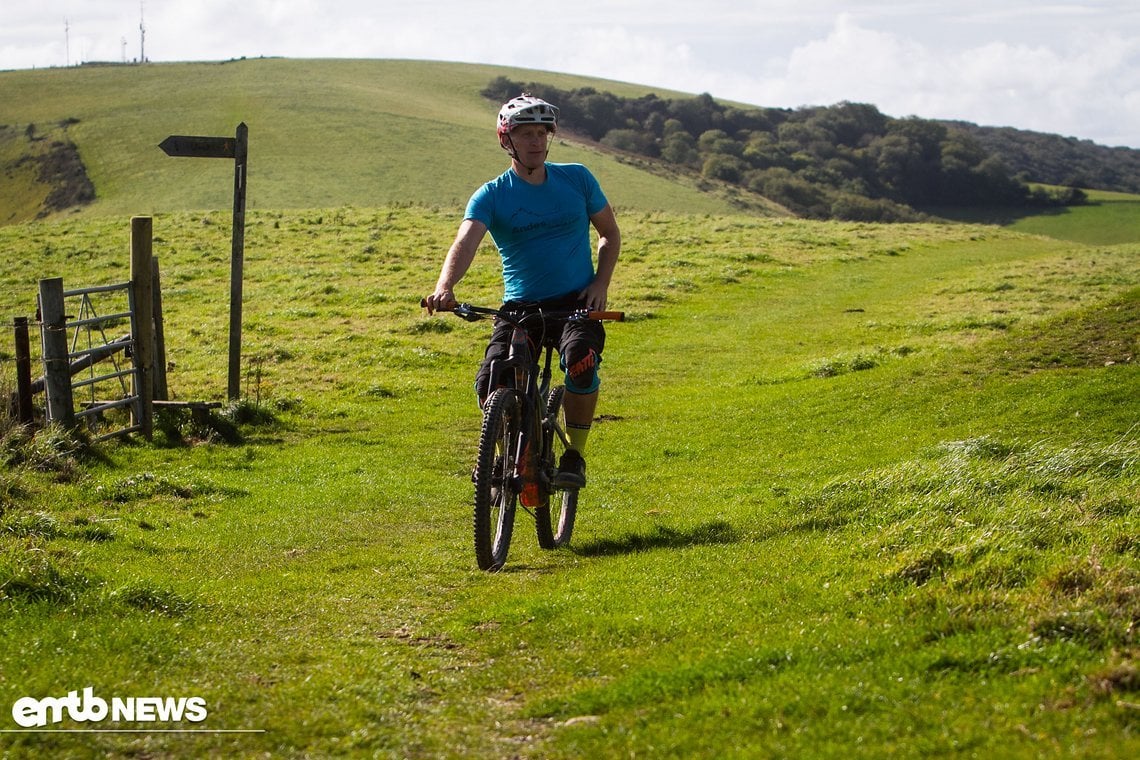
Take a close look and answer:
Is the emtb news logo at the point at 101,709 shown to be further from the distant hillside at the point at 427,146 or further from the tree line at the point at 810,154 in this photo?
the tree line at the point at 810,154

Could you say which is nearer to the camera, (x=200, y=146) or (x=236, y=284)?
(x=200, y=146)

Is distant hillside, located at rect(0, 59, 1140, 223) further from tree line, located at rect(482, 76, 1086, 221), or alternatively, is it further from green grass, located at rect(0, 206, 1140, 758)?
green grass, located at rect(0, 206, 1140, 758)

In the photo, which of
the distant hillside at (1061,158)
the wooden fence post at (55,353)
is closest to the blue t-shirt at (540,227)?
the wooden fence post at (55,353)

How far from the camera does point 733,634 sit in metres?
5.12

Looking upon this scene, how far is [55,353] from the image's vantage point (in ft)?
36.3

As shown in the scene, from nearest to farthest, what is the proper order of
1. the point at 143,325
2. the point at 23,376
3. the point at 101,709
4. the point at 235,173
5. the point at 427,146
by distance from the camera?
1. the point at 101,709
2. the point at 23,376
3. the point at 143,325
4. the point at 235,173
5. the point at 427,146

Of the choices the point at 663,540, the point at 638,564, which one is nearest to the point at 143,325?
the point at 663,540

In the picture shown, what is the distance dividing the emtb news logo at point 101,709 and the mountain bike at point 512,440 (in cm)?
244

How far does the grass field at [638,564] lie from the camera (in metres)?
4.11

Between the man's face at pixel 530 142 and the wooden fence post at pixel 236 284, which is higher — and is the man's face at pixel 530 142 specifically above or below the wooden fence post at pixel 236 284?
above

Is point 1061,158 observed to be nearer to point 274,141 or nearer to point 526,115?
point 274,141

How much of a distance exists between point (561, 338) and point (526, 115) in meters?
1.44

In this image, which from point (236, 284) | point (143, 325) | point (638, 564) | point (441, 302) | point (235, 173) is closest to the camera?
point (441, 302)

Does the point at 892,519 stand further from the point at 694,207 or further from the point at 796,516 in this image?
the point at 694,207
